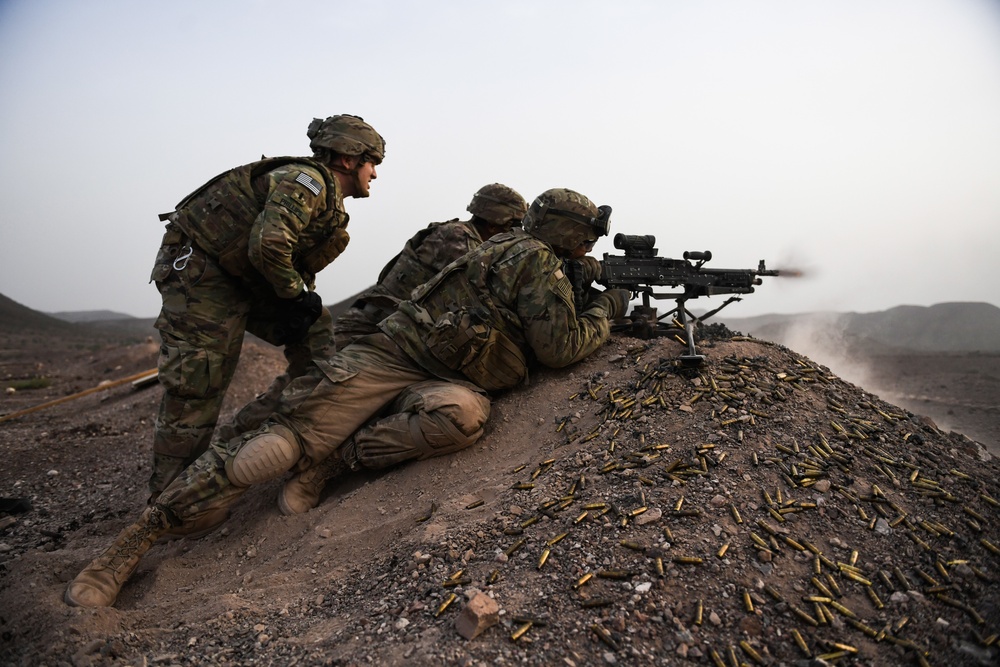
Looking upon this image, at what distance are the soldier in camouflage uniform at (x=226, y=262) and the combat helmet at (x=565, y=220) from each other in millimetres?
1652

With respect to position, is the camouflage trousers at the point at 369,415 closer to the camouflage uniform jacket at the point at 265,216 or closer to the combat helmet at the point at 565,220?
the camouflage uniform jacket at the point at 265,216

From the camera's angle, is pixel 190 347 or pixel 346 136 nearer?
pixel 190 347

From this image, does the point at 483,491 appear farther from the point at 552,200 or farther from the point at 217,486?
the point at 552,200

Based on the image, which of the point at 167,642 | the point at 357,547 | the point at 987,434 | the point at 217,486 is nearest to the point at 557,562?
the point at 357,547

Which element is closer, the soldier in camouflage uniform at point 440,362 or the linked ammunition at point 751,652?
the linked ammunition at point 751,652

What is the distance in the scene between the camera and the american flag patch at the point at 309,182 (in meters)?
5.21

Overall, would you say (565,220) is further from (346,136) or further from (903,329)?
(903,329)

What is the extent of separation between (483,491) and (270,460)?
1594mm

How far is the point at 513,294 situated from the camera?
5.21 metres

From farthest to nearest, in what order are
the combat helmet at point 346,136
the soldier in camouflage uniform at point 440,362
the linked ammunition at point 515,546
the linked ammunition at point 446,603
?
the combat helmet at point 346,136
the soldier in camouflage uniform at point 440,362
the linked ammunition at point 515,546
the linked ammunition at point 446,603

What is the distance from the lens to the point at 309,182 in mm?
5250

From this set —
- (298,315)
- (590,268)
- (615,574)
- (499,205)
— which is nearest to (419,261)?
(499,205)

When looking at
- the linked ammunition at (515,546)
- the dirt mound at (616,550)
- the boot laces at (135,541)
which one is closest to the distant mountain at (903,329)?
the dirt mound at (616,550)

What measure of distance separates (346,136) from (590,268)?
248 cm
